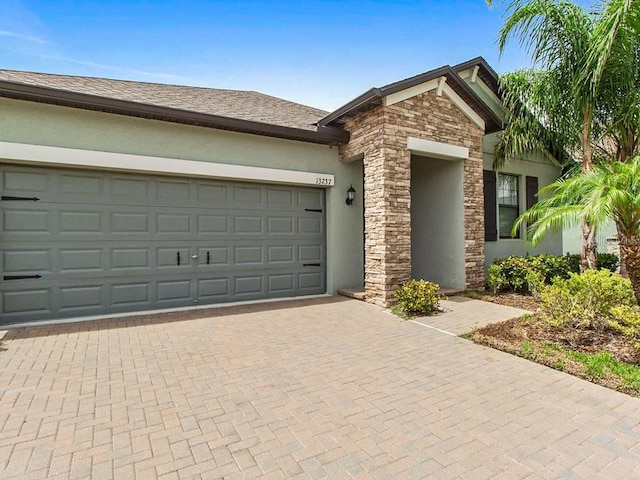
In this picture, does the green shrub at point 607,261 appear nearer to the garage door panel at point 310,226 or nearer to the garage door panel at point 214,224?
the garage door panel at point 310,226

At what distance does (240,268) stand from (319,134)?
11.5 feet

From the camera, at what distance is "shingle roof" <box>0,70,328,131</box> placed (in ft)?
21.8

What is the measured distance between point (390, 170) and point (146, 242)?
5.13 m

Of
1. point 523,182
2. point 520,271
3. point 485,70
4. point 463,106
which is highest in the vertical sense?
point 485,70

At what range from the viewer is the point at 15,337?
5.12 metres

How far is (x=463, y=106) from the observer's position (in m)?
8.52

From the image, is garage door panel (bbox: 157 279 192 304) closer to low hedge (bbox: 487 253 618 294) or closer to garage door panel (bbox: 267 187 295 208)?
garage door panel (bbox: 267 187 295 208)

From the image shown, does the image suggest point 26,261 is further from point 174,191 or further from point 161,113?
point 161,113

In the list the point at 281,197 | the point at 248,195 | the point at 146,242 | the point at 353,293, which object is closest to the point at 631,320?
the point at 353,293

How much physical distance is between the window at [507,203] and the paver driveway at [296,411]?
651 cm

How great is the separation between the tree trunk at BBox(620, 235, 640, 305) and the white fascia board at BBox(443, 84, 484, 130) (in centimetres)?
506

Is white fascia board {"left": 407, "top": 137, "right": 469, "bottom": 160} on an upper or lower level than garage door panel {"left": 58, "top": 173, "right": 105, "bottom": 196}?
upper

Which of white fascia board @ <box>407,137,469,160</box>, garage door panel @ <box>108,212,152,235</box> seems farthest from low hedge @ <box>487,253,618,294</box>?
garage door panel @ <box>108,212,152,235</box>

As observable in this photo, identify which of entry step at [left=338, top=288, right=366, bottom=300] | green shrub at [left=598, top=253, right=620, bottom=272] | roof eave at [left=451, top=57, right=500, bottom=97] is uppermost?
roof eave at [left=451, top=57, right=500, bottom=97]
